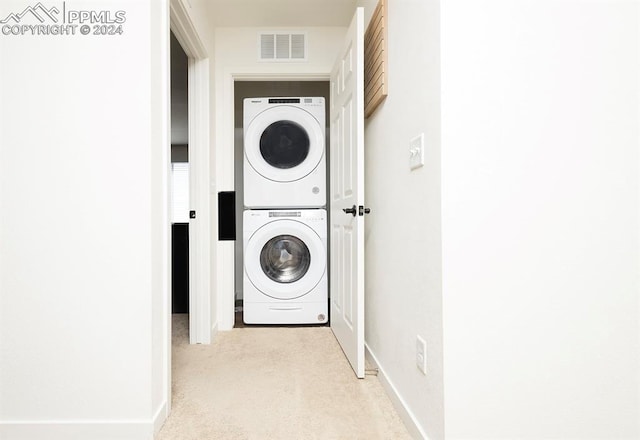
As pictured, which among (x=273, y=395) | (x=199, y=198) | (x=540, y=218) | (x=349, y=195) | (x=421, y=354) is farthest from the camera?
(x=199, y=198)

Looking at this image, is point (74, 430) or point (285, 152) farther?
point (285, 152)

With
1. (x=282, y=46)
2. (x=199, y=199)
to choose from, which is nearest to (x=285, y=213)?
(x=199, y=199)

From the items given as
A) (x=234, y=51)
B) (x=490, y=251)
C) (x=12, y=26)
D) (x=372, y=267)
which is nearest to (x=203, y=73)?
(x=234, y=51)

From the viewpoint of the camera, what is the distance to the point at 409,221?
1508 mm

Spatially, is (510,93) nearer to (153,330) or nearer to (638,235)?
(638,235)

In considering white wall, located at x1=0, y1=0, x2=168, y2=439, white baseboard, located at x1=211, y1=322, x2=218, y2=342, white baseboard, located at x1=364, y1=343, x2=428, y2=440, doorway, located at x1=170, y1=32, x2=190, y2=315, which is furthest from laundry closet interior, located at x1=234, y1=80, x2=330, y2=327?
white wall, located at x1=0, y1=0, x2=168, y2=439

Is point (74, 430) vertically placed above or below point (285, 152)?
below

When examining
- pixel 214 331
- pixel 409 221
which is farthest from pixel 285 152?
pixel 409 221

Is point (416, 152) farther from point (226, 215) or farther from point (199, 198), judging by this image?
point (226, 215)

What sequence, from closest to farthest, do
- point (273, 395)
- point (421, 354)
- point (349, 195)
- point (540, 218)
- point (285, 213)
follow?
point (540, 218) → point (421, 354) → point (273, 395) → point (349, 195) → point (285, 213)

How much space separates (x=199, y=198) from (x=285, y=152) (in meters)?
0.81

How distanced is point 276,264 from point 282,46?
163 centimetres

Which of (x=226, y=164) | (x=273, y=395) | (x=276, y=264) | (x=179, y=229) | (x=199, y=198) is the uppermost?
(x=226, y=164)

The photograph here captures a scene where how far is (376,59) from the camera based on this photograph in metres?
1.96
